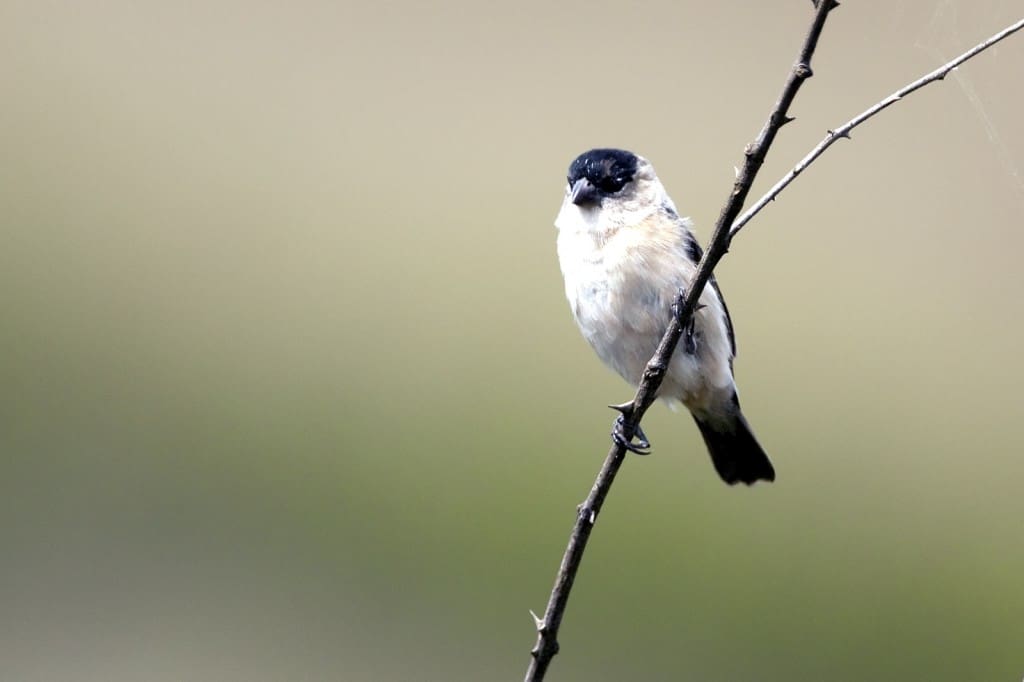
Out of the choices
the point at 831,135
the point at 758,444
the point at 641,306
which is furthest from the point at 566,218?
the point at 831,135

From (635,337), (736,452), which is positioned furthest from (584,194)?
(736,452)

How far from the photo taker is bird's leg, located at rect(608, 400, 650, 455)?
1.89 meters

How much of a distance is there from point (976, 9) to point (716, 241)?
8.17ft

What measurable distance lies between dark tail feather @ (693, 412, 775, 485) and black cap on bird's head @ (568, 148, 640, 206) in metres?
0.86

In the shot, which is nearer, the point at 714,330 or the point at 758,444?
the point at 714,330

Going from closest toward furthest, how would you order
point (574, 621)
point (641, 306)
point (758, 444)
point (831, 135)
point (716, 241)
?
point (716, 241) → point (831, 135) → point (641, 306) → point (758, 444) → point (574, 621)

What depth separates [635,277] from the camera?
10.0 ft

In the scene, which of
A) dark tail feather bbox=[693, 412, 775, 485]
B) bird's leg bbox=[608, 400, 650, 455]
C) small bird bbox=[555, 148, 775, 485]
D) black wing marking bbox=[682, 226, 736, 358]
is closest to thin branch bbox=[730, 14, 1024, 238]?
bird's leg bbox=[608, 400, 650, 455]

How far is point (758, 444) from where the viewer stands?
11.7ft

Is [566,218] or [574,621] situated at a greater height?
[566,218]

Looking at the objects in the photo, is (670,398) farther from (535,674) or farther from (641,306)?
(535,674)

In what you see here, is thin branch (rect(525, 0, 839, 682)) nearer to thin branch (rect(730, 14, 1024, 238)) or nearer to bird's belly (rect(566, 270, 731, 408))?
thin branch (rect(730, 14, 1024, 238))

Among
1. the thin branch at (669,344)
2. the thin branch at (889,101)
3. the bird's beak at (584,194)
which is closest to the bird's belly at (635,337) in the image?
the bird's beak at (584,194)

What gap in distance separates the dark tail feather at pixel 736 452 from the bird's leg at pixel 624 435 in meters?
0.70
